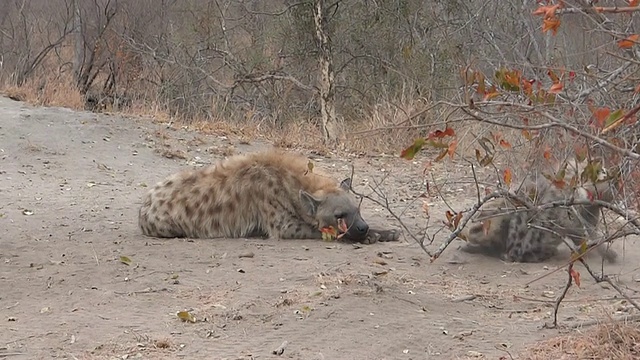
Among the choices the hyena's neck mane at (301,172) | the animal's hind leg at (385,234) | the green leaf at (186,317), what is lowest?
the green leaf at (186,317)

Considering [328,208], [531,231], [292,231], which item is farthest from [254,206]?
[531,231]

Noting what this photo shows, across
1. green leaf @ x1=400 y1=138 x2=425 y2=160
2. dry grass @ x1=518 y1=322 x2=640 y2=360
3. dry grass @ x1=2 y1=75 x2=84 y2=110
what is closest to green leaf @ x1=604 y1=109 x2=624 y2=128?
green leaf @ x1=400 y1=138 x2=425 y2=160

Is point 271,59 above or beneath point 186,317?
above

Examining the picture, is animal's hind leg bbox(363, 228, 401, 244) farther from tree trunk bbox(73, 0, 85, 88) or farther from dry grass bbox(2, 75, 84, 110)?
tree trunk bbox(73, 0, 85, 88)

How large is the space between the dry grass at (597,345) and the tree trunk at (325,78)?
5.92 meters

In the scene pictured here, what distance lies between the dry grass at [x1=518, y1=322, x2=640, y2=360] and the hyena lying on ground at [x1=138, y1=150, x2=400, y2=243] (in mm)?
2169

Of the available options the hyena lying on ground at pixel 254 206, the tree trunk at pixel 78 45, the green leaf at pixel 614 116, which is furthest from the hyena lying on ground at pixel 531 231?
the tree trunk at pixel 78 45

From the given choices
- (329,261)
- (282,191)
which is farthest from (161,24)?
(329,261)

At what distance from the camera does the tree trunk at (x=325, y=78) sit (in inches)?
352

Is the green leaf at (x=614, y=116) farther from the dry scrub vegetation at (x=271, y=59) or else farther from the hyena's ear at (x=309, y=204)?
the dry scrub vegetation at (x=271, y=59)

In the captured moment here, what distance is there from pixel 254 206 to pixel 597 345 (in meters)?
2.68

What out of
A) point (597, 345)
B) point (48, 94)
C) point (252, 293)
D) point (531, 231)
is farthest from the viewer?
point (48, 94)

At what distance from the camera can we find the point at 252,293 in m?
3.95

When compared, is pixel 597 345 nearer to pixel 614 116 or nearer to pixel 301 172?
pixel 614 116
